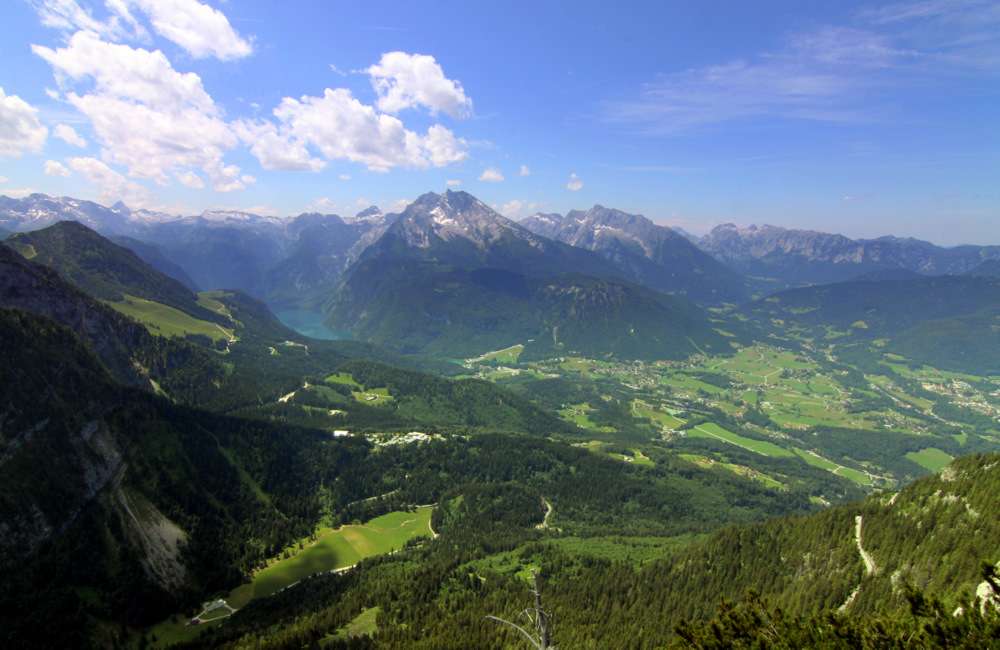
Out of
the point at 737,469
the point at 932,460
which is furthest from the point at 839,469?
the point at 737,469

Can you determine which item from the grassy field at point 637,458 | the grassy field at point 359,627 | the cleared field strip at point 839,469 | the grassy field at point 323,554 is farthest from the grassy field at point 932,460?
the grassy field at point 359,627

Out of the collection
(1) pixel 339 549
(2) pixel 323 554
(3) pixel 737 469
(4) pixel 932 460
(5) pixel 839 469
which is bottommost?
(5) pixel 839 469

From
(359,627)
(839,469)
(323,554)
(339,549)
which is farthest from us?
(839,469)

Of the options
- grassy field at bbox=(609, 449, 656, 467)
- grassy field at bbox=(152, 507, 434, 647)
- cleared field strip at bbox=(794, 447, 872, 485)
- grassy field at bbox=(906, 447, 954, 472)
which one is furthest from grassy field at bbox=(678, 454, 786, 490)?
grassy field at bbox=(152, 507, 434, 647)

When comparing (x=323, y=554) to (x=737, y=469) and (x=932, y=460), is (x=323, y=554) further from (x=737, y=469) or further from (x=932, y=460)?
(x=932, y=460)

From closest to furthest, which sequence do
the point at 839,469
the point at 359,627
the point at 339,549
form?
the point at 359,627 < the point at 339,549 < the point at 839,469

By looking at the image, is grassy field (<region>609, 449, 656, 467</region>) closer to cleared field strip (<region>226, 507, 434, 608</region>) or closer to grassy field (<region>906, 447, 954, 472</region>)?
cleared field strip (<region>226, 507, 434, 608</region>)

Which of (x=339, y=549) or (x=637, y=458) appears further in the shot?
(x=637, y=458)

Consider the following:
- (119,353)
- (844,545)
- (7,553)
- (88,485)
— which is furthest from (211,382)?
(844,545)

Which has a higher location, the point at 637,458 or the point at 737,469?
the point at 637,458

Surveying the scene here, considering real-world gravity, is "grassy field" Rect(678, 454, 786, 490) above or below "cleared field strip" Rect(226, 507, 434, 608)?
below

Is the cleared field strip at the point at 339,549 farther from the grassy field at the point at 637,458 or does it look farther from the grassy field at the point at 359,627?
the grassy field at the point at 637,458

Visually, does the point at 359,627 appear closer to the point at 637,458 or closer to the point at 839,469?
the point at 637,458
